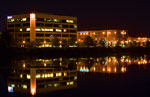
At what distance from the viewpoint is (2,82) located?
1033 inches

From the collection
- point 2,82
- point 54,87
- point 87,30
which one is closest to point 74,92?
point 54,87

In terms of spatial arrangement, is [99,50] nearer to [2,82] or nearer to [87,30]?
[87,30]

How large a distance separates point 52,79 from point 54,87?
455cm

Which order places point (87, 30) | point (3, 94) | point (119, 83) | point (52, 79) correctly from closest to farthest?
point (3, 94), point (119, 83), point (52, 79), point (87, 30)

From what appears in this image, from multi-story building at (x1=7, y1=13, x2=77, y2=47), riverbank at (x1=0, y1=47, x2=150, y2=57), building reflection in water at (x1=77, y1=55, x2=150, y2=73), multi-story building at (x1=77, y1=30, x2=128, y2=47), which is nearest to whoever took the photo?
building reflection in water at (x1=77, y1=55, x2=150, y2=73)

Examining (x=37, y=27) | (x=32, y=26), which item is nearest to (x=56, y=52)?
(x=32, y=26)

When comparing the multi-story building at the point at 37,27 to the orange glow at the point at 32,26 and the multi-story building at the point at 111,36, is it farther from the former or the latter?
the multi-story building at the point at 111,36

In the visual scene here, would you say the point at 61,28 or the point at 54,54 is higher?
the point at 61,28

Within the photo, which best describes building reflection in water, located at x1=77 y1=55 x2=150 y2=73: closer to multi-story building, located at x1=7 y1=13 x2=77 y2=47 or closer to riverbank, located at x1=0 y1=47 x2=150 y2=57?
riverbank, located at x1=0 y1=47 x2=150 y2=57

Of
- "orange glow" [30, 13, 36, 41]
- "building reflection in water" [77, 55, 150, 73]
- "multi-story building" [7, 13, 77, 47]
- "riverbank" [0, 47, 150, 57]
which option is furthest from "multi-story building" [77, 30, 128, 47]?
"building reflection in water" [77, 55, 150, 73]

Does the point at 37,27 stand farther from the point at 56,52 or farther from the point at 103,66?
the point at 103,66

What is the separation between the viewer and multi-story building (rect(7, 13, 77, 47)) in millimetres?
93625

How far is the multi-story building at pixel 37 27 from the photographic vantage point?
307 feet

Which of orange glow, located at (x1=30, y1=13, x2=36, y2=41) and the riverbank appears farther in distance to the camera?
orange glow, located at (x1=30, y1=13, x2=36, y2=41)
